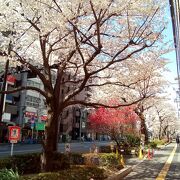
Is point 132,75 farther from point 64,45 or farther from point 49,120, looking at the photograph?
point 49,120

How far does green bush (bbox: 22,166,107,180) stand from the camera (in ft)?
27.5

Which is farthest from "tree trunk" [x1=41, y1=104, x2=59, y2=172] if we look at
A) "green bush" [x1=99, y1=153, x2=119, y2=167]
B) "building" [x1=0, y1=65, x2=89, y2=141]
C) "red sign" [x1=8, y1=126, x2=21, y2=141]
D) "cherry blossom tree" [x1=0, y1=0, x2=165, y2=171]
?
"building" [x1=0, y1=65, x2=89, y2=141]

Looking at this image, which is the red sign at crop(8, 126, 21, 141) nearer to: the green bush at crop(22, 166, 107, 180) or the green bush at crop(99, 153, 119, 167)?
the green bush at crop(99, 153, 119, 167)

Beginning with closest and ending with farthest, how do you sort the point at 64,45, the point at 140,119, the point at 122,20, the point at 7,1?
the point at 7,1 < the point at 122,20 < the point at 64,45 < the point at 140,119

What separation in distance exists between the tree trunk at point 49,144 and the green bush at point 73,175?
4.00 feet

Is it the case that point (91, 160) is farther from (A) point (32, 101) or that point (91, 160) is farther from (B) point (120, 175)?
(A) point (32, 101)

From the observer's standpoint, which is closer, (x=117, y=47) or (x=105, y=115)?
(x=117, y=47)

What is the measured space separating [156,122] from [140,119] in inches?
1334

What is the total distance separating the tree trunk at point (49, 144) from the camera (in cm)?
1118

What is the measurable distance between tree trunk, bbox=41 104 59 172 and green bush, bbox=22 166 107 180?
48.0 inches

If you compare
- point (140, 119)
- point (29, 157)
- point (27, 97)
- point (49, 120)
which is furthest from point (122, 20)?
point (27, 97)

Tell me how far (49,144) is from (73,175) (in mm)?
2098

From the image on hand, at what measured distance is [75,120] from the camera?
263ft

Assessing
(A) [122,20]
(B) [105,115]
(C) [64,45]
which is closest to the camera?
(A) [122,20]
